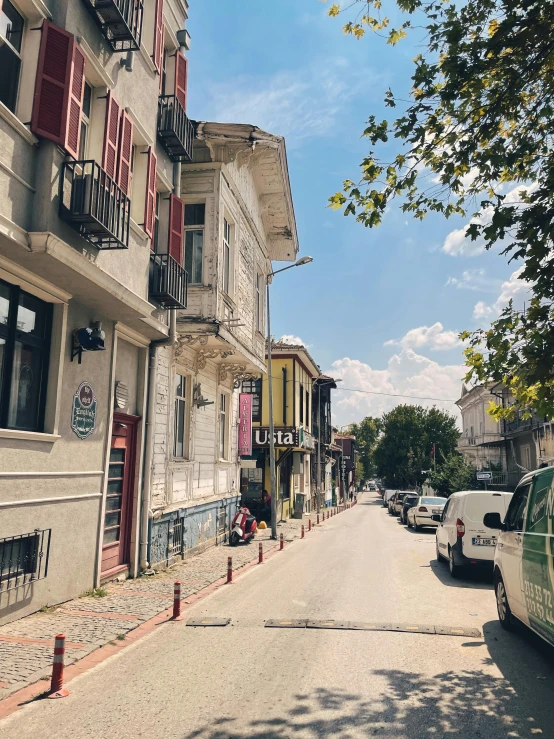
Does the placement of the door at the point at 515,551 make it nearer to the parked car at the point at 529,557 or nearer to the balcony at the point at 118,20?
the parked car at the point at 529,557

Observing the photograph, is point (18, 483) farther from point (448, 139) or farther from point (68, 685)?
point (448, 139)

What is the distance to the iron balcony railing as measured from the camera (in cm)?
736

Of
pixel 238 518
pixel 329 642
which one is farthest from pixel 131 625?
pixel 238 518

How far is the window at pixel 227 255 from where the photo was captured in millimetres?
15891

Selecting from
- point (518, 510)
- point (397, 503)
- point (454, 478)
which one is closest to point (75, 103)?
point (518, 510)

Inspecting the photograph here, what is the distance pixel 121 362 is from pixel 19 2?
5.93 m

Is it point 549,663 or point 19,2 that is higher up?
point 19,2

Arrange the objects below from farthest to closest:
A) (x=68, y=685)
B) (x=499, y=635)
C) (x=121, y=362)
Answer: (x=121, y=362)
(x=499, y=635)
(x=68, y=685)

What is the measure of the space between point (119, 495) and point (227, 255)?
25.6 ft

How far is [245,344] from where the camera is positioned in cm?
1728

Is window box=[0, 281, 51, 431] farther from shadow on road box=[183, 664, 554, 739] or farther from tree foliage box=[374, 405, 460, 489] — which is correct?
tree foliage box=[374, 405, 460, 489]

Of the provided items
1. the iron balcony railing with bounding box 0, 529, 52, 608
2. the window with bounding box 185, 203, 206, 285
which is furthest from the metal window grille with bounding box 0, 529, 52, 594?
the window with bounding box 185, 203, 206, 285

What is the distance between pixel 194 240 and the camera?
14727 mm

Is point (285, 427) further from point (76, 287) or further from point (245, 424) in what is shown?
point (76, 287)
